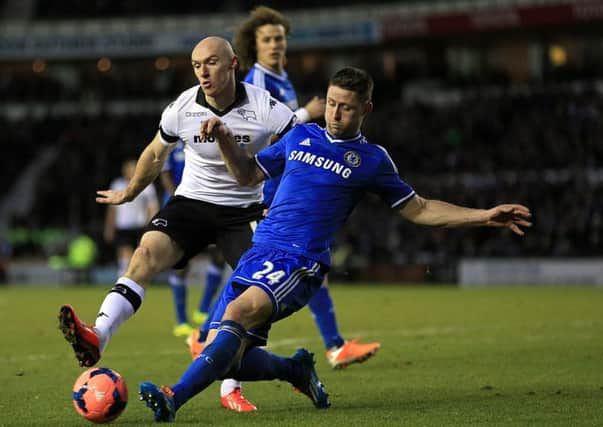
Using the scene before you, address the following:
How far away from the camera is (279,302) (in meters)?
6.01

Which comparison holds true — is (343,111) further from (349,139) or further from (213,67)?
(213,67)

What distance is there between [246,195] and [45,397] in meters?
1.82

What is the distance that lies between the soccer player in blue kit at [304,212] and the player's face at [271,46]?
2.93 m

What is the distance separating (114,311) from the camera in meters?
6.57

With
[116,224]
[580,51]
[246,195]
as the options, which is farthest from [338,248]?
[246,195]

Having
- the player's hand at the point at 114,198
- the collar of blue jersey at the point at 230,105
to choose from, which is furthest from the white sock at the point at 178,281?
the collar of blue jersey at the point at 230,105

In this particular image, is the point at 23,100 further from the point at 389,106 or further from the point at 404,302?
the point at 404,302

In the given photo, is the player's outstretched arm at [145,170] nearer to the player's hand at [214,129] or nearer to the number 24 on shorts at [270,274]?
the player's hand at [214,129]

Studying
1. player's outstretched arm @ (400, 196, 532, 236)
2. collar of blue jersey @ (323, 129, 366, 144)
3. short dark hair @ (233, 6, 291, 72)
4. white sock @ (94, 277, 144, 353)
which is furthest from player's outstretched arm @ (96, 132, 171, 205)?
short dark hair @ (233, 6, 291, 72)

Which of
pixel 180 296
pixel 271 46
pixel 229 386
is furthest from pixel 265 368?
pixel 180 296

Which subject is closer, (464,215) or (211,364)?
(211,364)

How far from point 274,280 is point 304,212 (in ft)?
1.45

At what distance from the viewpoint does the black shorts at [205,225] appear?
7137 millimetres

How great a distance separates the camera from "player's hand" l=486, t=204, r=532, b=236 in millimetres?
6070
